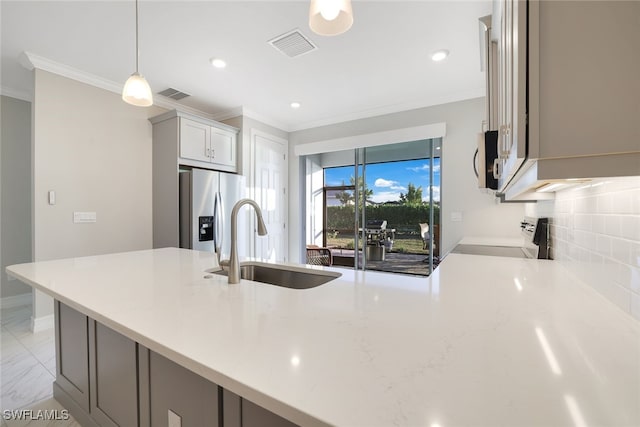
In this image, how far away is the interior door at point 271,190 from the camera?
427 centimetres

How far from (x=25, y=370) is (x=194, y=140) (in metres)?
2.54

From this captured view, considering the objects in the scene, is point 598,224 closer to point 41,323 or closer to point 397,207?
point 397,207

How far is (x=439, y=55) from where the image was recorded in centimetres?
263

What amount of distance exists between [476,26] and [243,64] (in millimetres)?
2061

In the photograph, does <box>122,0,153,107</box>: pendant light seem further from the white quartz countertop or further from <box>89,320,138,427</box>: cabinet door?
<box>89,320,138,427</box>: cabinet door

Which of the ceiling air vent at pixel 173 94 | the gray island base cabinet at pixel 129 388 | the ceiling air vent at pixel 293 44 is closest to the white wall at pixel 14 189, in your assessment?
the ceiling air vent at pixel 173 94

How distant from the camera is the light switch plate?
2909 millimetres

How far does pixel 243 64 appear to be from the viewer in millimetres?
2799

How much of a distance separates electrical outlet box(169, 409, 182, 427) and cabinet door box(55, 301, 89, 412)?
78cm

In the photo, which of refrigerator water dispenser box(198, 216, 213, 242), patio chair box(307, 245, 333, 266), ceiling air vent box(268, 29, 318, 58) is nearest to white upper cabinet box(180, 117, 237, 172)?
refrigerator water dispenser box(198, 216, 213, 242)

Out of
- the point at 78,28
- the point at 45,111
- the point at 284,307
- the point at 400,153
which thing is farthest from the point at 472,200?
the point at 45,111

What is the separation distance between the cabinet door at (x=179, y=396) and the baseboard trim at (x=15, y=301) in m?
3.87

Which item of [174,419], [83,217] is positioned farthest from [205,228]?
[174,419]

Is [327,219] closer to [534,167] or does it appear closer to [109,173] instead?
[109,173]
